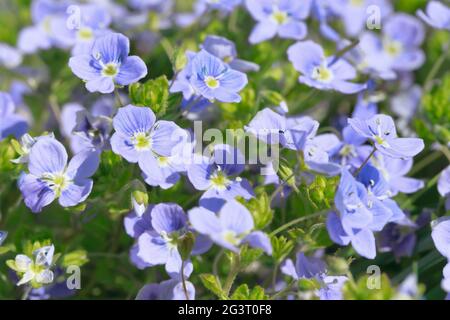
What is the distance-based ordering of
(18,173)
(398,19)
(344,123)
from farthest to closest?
(398,19) → (344,123) → (18,173)

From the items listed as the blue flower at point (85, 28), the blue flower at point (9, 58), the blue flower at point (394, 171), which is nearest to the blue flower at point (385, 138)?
the blue flower at point (394, 171)

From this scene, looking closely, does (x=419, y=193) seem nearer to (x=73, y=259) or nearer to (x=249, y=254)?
(x=249, y=254)

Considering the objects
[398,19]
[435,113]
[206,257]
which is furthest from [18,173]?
[398,19]

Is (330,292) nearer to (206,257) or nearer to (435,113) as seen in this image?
(206,257)

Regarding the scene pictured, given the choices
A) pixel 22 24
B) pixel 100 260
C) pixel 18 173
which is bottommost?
pixel 100 260

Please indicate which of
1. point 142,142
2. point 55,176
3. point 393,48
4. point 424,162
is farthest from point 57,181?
point 393,48

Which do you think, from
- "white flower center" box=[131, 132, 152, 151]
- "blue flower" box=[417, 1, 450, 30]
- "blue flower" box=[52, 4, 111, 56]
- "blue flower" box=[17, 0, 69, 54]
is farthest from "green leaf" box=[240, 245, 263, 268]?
"blue flower" box=[17, 0, 69, 54]
